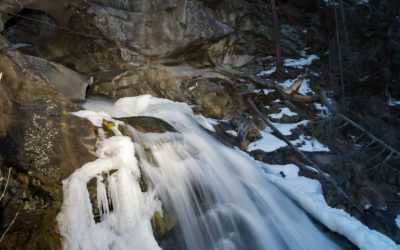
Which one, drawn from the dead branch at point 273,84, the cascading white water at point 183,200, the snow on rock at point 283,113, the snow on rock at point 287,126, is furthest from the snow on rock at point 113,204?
the dead branch at point 273,84

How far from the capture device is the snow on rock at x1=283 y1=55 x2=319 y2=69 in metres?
10.4

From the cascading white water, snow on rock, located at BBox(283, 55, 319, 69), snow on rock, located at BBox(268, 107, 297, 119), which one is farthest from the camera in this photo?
snow on rock, located at BBox(283, 55, 319, 69)

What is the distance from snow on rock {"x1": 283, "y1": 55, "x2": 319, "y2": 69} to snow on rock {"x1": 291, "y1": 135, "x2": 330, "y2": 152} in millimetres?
4384

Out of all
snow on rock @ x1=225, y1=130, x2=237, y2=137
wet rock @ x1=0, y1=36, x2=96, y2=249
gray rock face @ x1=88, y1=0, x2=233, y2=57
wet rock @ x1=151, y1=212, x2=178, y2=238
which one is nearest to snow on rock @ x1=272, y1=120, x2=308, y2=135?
snow on rock @ x1=225, y1=130, x2=237, y2=137

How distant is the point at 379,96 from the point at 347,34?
2.92 m

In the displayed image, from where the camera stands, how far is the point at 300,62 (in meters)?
10.6

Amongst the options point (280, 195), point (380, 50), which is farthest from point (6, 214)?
point (380, 50)

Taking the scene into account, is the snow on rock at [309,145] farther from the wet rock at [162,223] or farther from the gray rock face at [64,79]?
the gray rock face at [64,79]

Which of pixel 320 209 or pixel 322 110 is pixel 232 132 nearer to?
pixel 320 209

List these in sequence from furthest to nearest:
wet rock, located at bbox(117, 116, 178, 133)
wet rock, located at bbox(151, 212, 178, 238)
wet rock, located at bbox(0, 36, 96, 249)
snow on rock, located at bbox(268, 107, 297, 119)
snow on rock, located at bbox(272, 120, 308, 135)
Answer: snow on rock, located at bbox(268, 107, 297, 119)
snow on rock, located at bbox(272, 120, 308, 135)
wet rock, located at bbox(117, 116, 178, 133)
wet rock, located at bbox(151, 212, 178, 238)
wet rock, located at bbox(0, 36, 96, 249)

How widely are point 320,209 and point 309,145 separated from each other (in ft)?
8.73

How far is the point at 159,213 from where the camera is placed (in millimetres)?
3723

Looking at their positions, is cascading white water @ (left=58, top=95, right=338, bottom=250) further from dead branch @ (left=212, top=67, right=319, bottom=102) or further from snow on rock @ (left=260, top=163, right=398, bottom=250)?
dead branch @ (left=212, top=67, right=319, bottom=102)

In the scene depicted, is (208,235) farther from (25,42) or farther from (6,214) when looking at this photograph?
(25,42)
